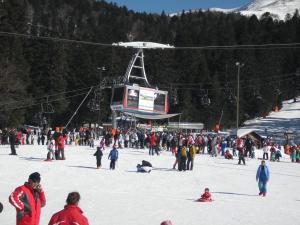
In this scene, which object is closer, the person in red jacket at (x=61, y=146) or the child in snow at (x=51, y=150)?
the person in red jacket at (x=61, y=146)

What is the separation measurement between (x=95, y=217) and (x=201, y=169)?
14.0 metres

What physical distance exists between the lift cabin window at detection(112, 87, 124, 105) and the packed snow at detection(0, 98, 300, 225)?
13.0 metres

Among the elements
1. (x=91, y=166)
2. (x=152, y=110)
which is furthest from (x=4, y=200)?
(x=152, y=110)

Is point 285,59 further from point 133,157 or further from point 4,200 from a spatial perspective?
point 4,200

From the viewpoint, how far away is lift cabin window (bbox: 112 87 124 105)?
43.2 metres

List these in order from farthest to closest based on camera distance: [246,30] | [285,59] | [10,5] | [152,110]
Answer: [246,30] < [285,59] < [10,5] < [152,110]

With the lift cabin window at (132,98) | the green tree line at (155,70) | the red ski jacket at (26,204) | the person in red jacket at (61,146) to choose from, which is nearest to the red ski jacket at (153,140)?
the person in red jacket at (61,146)

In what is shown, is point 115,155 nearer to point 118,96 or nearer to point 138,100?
point 138,100

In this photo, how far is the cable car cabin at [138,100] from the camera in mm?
42938

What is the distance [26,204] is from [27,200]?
5 centimetres

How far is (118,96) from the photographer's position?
43750mm

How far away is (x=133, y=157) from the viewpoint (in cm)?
2942

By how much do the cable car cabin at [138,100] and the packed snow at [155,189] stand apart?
12.9 metres

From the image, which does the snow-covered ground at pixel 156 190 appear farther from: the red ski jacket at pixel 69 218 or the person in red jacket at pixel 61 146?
the red ski jacket at pixel 69 218
